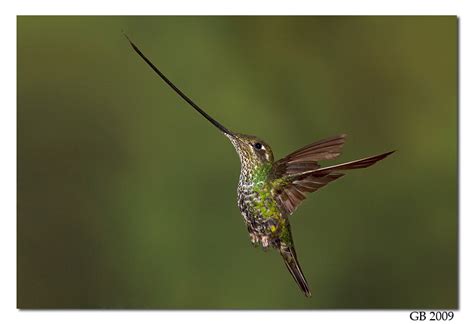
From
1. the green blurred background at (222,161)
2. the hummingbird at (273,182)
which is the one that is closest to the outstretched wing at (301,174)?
the hummingbird at (273,182)

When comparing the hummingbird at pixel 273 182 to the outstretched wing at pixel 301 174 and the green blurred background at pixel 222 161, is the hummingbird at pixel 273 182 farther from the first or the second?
the green blurred background at pixel 222 161

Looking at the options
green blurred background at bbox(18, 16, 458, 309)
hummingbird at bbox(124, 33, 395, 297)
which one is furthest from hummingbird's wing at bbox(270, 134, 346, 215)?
green blurred background at bbox(18, 16, 458, 309)

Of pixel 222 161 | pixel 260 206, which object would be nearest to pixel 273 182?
pixel 260 206

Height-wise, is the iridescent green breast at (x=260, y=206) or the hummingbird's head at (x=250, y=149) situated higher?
the hummingbird's head at (x=250, y=149)

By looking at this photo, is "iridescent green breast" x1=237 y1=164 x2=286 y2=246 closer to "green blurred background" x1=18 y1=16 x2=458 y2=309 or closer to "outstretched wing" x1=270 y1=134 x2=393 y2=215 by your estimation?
"outstretched wing" x1=270 y1=134 x2=393 y2=215

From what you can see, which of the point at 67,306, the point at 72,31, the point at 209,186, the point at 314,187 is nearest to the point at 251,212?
the point at 314,187

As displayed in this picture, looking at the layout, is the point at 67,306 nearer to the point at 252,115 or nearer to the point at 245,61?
the point at 252,115

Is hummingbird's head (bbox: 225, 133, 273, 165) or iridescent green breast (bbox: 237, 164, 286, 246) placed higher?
hummingbird's head (bbox: 225, 133, 273, 165)
